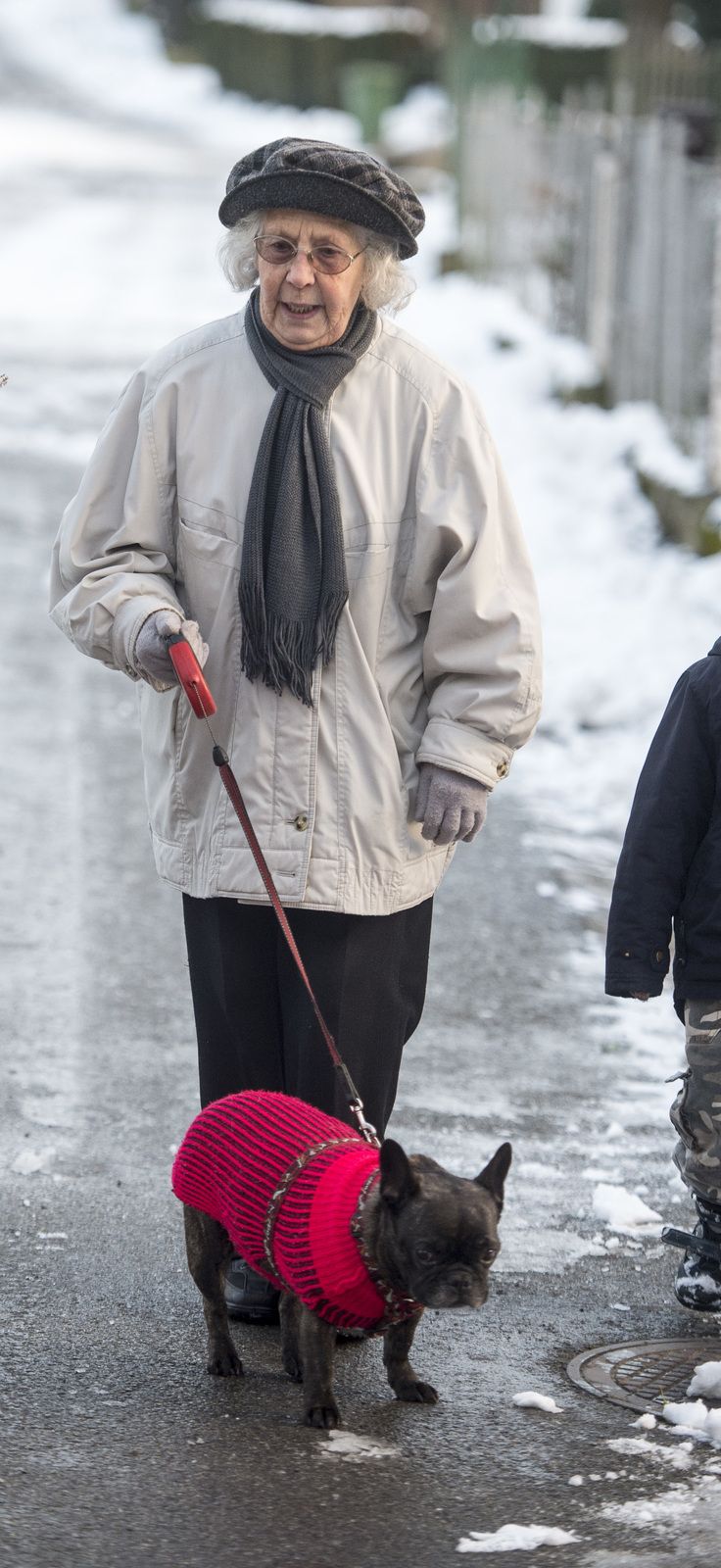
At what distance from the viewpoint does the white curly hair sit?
3684 millimetres

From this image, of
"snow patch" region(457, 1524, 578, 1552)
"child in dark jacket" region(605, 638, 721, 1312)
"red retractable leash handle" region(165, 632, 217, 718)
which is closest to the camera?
"snow patch" region(457, 1524, 578, 1552)

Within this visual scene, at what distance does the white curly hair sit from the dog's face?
5.04 ft

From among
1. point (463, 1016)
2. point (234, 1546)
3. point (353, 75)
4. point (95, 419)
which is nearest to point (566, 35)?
point (353, 75)

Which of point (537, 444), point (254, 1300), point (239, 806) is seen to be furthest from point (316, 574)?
point (537, 444)

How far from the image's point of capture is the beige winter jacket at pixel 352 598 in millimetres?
3678

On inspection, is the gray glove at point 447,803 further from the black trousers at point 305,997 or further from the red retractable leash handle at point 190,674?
the red retractable leash handle at point 190,674

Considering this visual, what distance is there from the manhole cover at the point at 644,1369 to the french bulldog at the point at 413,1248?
1.28 feet

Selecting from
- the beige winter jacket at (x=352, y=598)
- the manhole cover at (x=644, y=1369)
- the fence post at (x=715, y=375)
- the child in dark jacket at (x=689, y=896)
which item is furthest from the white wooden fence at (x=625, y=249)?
the manhole cover at (x=644, y=1369)

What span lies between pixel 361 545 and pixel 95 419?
480 inches

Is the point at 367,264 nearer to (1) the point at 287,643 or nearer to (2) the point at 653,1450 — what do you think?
(1) the point at 287,643

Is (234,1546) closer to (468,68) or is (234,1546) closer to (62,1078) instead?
(62,1078)

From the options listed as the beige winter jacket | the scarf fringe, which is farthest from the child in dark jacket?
the scarf fringe

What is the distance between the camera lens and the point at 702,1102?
404 cm

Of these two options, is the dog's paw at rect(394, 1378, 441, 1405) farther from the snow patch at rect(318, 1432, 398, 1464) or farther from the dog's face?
the dog's face
